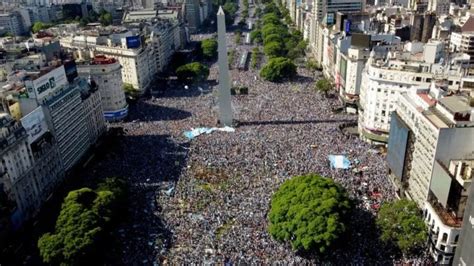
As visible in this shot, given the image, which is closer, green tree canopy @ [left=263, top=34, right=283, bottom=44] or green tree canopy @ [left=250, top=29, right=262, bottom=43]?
green tree canopy @ [left=263, top=34, right=283, bottom=44]

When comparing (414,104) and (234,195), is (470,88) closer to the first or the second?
(414,104)

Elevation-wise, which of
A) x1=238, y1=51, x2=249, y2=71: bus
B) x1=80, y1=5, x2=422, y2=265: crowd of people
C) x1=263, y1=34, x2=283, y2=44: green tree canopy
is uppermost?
x1=263, y1=34, x2=283, y2=44: green tree canopy

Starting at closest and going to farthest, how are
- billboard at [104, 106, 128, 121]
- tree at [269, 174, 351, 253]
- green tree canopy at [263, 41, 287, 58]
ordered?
tree at [269, 174, 351, 253] < billboard at [104, 106, 128, 121] < green tree canopy at [263, 41, 287, 58]

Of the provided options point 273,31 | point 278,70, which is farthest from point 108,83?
point 273,31

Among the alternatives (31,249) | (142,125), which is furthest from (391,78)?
(31,249)

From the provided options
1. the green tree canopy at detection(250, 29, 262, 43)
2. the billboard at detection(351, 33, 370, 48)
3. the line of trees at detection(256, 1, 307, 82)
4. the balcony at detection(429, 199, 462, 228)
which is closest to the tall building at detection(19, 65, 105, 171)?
the line of trees at detection(256, 1, 307, 82)

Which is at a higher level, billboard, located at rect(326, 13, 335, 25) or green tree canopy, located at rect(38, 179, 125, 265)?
billboard, located at rect(326, 13, 335, 25)

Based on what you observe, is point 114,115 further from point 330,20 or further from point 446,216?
point 330,20

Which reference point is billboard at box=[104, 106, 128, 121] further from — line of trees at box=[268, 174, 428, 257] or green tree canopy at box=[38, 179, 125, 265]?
line of trees at box=[268, 174, 428, 257]

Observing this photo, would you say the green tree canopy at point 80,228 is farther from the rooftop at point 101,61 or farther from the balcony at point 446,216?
the rooftop at point 101,61
